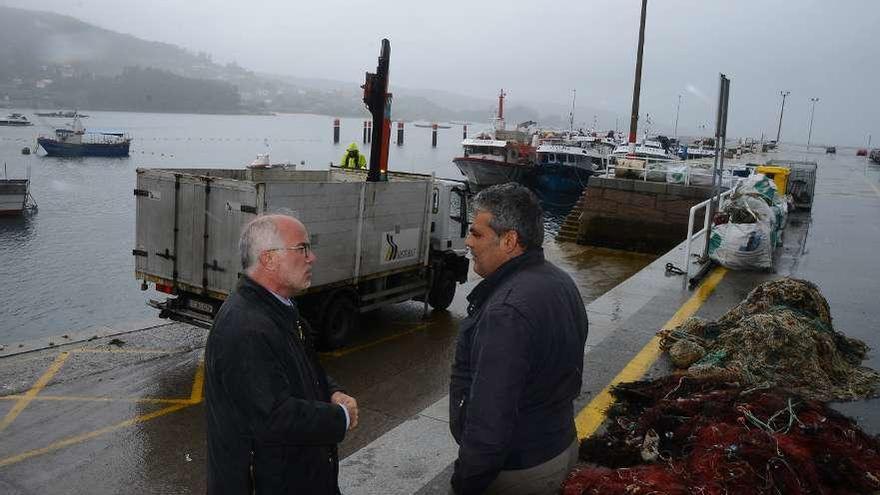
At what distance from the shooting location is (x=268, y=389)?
2.40 metres

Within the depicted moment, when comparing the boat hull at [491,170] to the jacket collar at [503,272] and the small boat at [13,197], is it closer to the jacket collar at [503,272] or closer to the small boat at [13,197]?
the small boat at [13,197]

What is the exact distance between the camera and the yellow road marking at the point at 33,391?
6875mm

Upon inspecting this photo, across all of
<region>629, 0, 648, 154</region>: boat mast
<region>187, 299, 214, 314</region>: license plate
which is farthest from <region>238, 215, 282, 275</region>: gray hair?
<region>629, 0, 648, 154</region>: boat mast

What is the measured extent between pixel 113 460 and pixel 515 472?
4652 millimetres

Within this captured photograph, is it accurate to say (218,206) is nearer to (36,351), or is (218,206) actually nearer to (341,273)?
(341,273)

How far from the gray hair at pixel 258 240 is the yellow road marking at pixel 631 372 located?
2.83 m

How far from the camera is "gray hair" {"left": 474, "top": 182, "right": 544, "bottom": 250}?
2.62 metres

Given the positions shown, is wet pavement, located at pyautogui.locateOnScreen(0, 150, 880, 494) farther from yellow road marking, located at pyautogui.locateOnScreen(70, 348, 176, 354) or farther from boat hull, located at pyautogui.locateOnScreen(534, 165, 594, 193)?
boat hull, located at pyautogui.locateOnScreen(534, 165, 594, 193)

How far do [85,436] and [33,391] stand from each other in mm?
1734

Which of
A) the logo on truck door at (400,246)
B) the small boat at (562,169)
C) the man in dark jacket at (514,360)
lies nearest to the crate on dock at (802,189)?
the logo on truck door at (400,246)

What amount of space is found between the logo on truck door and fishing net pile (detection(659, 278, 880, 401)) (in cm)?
462

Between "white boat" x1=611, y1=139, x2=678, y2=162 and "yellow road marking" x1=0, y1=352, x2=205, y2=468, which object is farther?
"white boat" x1=611, y1=139, x2=678, y2=162

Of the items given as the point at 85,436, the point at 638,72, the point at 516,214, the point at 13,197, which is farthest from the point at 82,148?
the point at 516,214

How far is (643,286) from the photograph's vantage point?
9.77 metres
